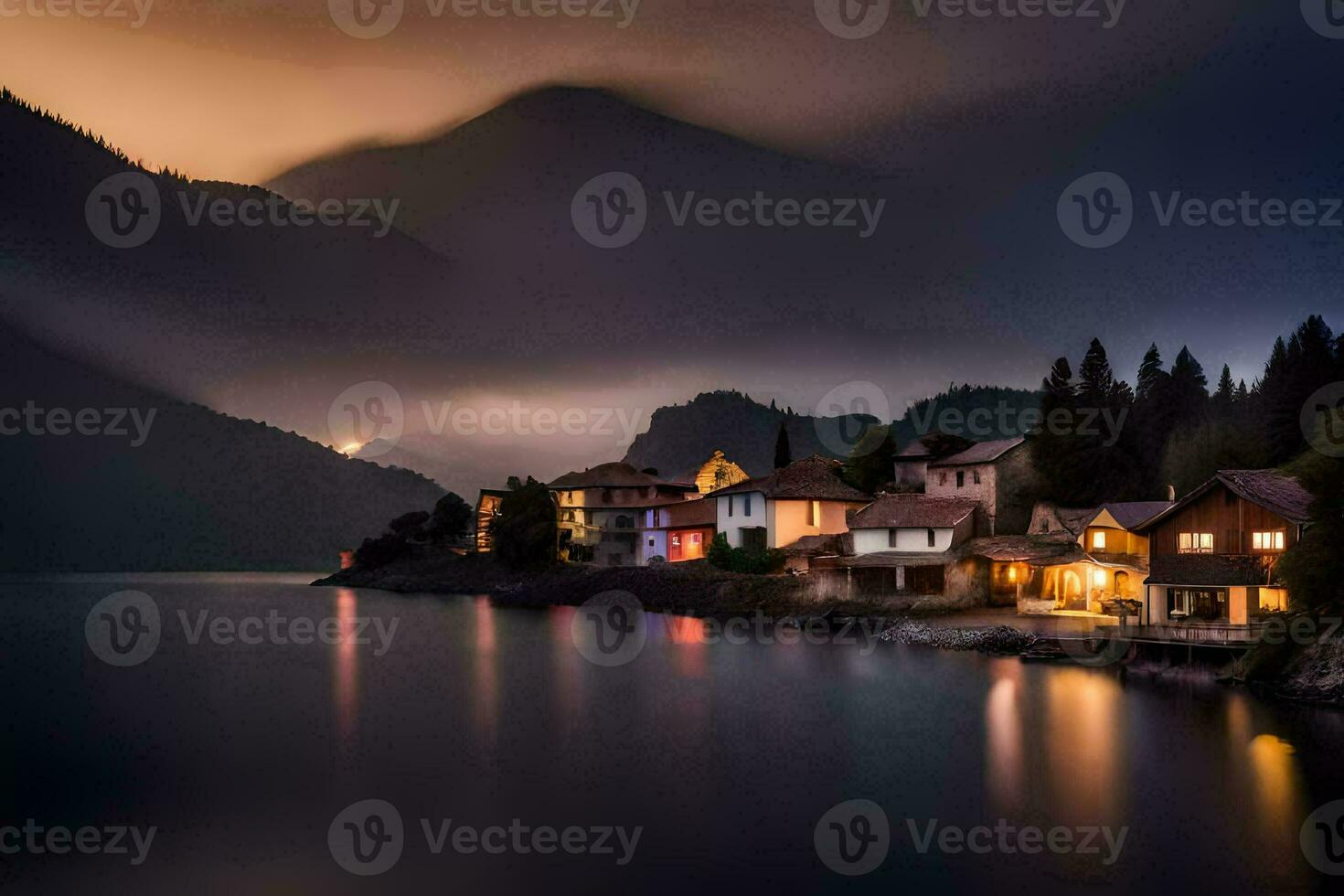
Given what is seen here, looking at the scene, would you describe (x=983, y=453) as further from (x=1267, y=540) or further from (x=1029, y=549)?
(x=1267, y=540)

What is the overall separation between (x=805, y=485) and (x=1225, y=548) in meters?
33.0

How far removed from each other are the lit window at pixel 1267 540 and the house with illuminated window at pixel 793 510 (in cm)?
2928

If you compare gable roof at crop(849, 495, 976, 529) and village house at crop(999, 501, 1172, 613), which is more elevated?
gable roof at crop(849, 495, 976, 529)

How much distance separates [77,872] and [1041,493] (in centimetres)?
5927

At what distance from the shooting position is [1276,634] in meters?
38.6

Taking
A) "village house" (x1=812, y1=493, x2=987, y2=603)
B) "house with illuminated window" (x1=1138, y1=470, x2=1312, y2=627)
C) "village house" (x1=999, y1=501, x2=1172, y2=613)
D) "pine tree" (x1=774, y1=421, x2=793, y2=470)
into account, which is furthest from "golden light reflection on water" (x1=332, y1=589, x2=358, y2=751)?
"pine tree" (x1=774, y1=421, x2=793, y2=470)

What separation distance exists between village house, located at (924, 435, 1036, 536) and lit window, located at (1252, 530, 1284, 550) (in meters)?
22.7

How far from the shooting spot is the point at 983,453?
227ft

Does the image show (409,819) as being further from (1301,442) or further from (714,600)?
(1301,442)

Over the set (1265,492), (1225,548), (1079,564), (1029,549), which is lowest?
(1079,564)

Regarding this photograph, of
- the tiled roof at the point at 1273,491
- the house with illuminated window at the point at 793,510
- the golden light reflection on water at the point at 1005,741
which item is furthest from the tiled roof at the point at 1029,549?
the golden light reflection on water at the point at 1005,741

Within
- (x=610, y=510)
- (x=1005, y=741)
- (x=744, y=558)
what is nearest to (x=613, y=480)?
(x=610, y=510)

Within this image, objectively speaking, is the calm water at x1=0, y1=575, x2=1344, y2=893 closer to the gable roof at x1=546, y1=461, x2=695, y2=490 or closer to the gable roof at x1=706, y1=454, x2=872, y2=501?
the gable roof at x1=706, y1=454, x2=872, y2=501

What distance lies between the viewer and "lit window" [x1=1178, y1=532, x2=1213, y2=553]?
4544 cm
